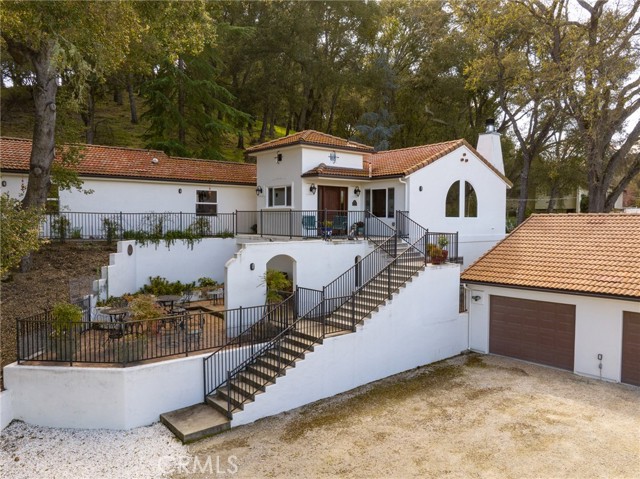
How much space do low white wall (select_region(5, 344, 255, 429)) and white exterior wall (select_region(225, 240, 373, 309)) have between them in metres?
4.00

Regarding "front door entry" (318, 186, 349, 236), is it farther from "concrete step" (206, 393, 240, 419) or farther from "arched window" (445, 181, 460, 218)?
"concrete step" (206, 393, 240, 419)

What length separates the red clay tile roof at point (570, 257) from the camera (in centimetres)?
1178

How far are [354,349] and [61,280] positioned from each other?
31.4 ft

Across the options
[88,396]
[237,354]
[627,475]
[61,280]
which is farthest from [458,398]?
[61,280]

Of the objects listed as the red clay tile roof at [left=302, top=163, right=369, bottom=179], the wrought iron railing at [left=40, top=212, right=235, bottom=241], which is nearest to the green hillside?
the wrought iron railing at [left=40, top=212, right=235, bottom=241]

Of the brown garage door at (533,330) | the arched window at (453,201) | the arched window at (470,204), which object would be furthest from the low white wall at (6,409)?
the arched window at (470,204)

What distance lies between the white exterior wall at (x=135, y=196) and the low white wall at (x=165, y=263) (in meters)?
3.19

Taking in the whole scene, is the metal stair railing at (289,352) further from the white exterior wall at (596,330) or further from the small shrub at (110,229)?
the small shrub at (110,229)

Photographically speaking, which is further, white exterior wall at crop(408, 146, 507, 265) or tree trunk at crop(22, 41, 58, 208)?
white exterior wall at crop(408, 146, 507, 265)

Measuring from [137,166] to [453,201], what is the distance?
14.4 m

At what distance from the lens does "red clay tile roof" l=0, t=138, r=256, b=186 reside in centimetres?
1684

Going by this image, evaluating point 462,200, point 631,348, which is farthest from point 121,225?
point 631,348

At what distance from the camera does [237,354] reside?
10797 mm

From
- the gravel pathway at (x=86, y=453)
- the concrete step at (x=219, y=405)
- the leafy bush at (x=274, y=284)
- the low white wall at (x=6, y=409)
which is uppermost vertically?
the leafy bush at (x=274, y=284)
